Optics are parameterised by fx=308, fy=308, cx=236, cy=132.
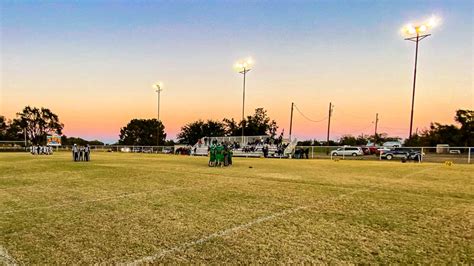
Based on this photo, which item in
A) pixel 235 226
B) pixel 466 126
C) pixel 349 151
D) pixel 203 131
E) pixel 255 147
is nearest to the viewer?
pixel 235 226

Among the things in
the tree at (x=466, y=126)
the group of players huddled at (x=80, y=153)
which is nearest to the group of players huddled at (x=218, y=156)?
the group of players huddled at (x=80, y=153)

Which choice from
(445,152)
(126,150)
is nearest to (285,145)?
(445,152)

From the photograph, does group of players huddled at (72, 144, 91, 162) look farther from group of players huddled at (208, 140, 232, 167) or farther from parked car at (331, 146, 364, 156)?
parked car at (331, 146, 364, 156)

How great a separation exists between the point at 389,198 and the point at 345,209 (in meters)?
2.12

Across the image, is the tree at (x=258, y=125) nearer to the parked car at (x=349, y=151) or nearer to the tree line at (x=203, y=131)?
the tree line at (x=203, y=131)

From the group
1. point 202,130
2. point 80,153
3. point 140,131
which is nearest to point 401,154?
point 80,153

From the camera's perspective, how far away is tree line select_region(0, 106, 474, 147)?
182 ft

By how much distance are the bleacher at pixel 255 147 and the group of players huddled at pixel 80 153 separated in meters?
18.3

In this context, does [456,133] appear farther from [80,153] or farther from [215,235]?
[215,235]

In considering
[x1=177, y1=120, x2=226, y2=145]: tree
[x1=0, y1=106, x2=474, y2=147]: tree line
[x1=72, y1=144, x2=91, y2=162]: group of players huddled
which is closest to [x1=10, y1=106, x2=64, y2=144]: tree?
[x1=0, y1=106, x2=474, y2=147]: tree line

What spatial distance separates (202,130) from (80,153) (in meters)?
52.1

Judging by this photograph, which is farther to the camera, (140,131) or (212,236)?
(140,131)

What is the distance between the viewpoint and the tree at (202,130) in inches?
3009

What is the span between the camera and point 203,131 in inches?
3029
